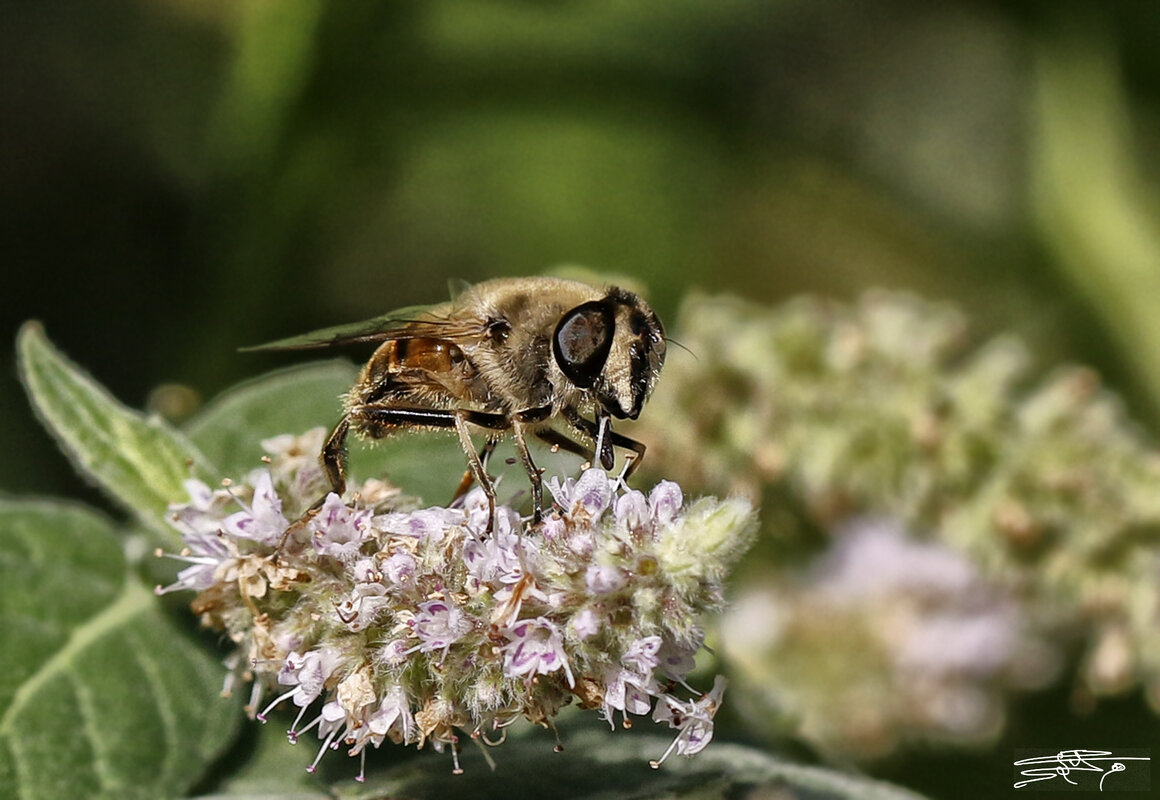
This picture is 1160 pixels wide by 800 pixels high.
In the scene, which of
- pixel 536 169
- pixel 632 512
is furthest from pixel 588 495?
pixel 536 169

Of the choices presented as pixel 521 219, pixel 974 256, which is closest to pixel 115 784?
pixel 521 219

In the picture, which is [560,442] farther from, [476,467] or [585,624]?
[585,624]

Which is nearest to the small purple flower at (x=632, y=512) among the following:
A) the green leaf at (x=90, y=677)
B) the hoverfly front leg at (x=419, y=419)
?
the hoverfly front leg at (x=419, y=419)

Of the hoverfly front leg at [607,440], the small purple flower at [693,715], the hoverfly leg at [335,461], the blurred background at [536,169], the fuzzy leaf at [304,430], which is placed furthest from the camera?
the blurred background at [536,169]

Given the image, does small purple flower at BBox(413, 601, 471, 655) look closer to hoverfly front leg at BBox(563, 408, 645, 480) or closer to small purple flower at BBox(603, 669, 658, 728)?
small purple flower at BBox(603, 669, 658, 728)

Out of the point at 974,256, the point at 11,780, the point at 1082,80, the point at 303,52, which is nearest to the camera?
the point at 11,780

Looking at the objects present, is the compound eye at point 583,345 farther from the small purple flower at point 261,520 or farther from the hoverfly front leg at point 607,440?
the small purple flower at point 261,520

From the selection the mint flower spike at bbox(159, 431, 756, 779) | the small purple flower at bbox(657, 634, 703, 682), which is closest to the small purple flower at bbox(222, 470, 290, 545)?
the mint flower spike at bbox(159, 431, 756, 779)

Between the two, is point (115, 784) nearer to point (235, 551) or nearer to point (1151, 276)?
point (235, 551)
